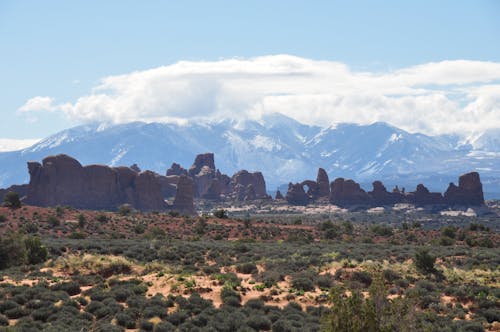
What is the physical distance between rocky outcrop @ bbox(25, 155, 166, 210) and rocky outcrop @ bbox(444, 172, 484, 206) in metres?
93.7

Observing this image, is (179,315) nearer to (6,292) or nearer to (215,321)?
(215,321)

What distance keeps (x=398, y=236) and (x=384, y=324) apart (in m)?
61.5

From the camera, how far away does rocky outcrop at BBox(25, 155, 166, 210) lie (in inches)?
5807

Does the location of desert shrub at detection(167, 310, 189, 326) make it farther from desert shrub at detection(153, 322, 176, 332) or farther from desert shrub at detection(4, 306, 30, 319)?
desert shrub at detection(4, 306, 30, 319)

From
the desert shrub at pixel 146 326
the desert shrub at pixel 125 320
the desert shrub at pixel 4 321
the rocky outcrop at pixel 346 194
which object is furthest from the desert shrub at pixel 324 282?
the rocky outcrop at pixel 346 194

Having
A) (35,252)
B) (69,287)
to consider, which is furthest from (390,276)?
(35,252)

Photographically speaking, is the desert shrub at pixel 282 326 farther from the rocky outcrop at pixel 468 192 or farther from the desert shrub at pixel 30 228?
the rocky outcrop at pixel 468 192

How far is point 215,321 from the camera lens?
80.8 feet

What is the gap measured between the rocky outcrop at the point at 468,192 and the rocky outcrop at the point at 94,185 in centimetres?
9373

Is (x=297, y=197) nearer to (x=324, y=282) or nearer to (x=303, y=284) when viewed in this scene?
(x=324, y=282)

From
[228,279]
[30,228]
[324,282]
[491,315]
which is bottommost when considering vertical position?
[491,315]

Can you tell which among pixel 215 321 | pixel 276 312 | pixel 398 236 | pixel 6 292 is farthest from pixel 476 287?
pixel 398 236

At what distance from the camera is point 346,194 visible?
7525 inches

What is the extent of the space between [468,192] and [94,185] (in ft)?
382
